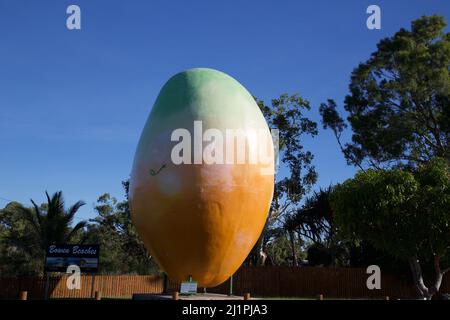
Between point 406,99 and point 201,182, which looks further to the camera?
point 406,99

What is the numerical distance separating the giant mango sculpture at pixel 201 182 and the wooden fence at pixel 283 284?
1820 cm

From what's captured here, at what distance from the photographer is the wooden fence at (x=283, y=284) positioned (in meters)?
28.1

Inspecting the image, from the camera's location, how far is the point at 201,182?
9680mm

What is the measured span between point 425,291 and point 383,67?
58.1 feet

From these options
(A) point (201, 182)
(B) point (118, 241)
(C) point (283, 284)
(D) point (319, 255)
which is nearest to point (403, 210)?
(A) point (201, 182)

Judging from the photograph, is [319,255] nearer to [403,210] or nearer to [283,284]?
[283,284]

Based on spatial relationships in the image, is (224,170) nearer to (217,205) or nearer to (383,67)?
(217,205)

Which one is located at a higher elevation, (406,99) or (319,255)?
(406,99)

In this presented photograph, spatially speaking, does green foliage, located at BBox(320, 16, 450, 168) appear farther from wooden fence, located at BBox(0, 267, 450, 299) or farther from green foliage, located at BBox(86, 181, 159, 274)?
green foliage, located at BBox(86, 181, 159, 274)

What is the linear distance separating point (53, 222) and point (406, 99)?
2339cm

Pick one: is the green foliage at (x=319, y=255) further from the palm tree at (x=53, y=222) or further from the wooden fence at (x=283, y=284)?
the palm tree at (x=53, y=222)

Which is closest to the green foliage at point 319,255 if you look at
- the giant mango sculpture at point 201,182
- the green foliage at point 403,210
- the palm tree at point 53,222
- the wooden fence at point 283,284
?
the wooden fence at point 283,284

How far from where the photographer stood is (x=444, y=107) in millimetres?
29359
